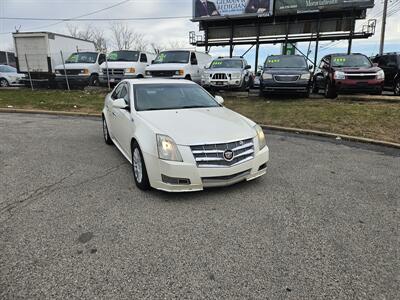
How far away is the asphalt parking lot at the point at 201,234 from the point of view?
2416 millimetres

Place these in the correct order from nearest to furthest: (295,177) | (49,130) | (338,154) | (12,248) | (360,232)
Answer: (12,248) < (360,232) < (295,177) < (338,154) < (49,130)

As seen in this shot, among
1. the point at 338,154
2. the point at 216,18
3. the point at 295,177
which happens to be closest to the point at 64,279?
the point at 295,177

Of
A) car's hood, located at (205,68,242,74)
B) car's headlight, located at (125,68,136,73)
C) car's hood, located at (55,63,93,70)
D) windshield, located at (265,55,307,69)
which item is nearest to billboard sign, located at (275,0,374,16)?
windshield, located at (265,55,307,69)

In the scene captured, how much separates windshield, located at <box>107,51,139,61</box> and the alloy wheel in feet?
41.0

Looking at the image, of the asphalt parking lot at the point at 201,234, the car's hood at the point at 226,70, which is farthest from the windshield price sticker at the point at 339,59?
the asphalt parking lot at the point at 201,234

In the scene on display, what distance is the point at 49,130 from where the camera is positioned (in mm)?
8070

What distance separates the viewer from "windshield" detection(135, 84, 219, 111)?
5.01 meters

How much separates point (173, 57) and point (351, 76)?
769 centimetres

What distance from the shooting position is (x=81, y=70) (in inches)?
642

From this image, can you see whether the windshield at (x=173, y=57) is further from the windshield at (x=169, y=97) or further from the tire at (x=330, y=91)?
the windshield at (x=169, y=97)

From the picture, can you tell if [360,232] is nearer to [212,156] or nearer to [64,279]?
[212,156]

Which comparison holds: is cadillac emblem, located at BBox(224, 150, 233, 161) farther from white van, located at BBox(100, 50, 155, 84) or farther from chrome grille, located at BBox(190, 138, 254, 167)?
white van, located at BBox(100, 50, 155, 84)

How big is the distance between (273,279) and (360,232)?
1.28m

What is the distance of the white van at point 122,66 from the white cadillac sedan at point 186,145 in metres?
10.5
